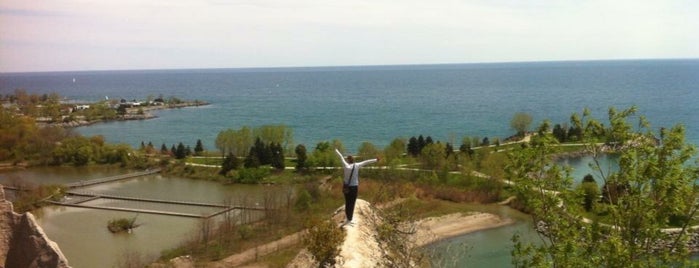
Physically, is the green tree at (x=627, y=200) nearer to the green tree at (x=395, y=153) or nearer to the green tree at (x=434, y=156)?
the green tree at (x=434, y=156)

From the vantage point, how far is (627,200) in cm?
1069

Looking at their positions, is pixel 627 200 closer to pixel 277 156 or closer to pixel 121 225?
pixel 121 225

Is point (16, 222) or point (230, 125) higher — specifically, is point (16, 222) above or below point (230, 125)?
above

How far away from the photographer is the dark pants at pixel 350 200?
1514 cm

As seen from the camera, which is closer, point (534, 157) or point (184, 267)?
point (534, 157)

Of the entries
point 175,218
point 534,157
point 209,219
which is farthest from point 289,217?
point 534,157

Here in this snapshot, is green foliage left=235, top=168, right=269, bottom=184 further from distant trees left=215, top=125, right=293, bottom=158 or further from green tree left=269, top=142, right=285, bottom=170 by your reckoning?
distant trees left=215, top=125, right=293, bottom=158

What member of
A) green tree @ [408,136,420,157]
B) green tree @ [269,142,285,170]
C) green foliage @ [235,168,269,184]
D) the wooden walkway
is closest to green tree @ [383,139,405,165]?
green tree @ [408,136,420,157]

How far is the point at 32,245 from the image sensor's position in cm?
1244

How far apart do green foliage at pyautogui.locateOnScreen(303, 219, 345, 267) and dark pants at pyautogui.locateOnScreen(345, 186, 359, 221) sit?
61cm

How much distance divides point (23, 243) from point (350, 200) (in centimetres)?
760

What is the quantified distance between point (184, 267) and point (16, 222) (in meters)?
14.0

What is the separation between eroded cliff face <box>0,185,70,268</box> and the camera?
1228 cm

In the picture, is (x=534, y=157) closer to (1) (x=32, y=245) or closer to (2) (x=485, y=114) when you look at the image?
(1) (x=32, y=245)
